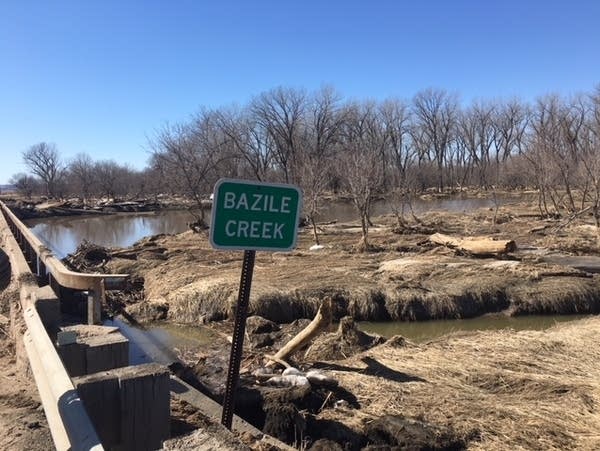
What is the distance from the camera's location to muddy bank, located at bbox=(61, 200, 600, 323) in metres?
12.2

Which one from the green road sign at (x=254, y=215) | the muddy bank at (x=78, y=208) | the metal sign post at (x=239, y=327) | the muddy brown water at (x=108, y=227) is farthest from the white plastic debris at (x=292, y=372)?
the muddy bank at (x=78, y=208)

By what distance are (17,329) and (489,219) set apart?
28367 mm

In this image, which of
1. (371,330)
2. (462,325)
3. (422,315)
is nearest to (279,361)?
(371,330)

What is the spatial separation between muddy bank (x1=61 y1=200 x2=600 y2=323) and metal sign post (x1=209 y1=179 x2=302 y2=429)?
8796mm

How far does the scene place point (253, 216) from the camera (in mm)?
3139

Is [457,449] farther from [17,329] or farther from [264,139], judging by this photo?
[264,139]

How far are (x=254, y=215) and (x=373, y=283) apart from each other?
10535 mm

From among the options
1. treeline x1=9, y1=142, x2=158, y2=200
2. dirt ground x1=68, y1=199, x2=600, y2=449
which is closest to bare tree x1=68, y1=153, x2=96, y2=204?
A: treeline x1=9, y1=142, x2=158, y2=200

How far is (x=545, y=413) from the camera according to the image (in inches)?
215

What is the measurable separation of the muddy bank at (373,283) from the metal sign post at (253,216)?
8796 mm

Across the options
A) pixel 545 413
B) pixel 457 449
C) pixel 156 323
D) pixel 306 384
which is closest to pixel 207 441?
pixel 457 449

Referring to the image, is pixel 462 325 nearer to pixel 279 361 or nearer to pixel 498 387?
pixel 498 387

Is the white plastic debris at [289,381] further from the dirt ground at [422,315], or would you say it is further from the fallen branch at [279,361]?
the fallen branch at [279,361]

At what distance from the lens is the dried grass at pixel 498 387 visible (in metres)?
5.14
